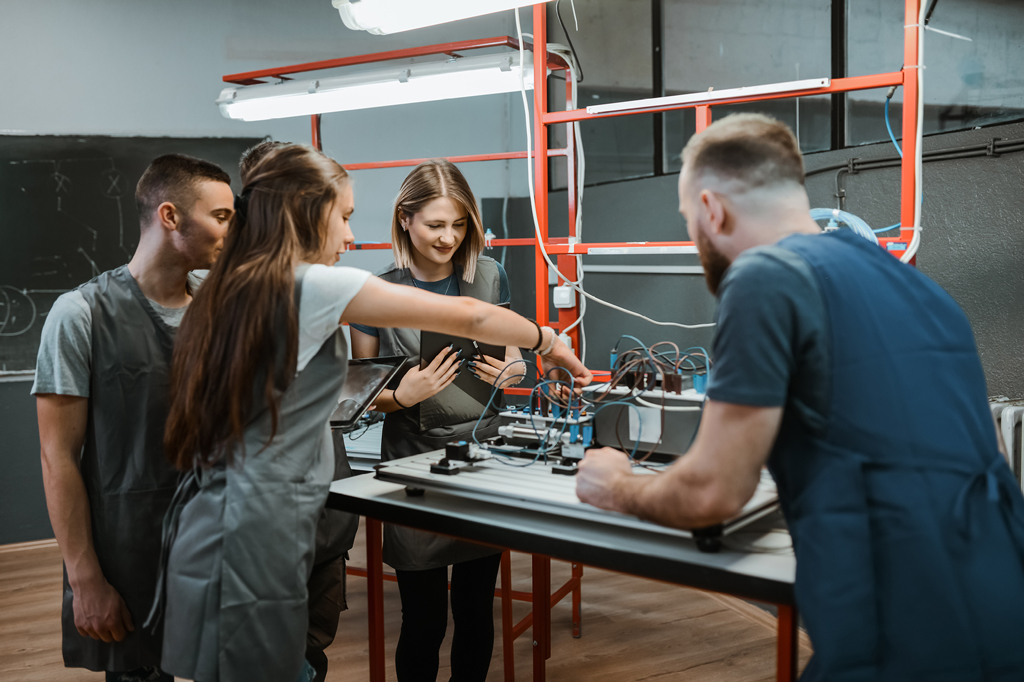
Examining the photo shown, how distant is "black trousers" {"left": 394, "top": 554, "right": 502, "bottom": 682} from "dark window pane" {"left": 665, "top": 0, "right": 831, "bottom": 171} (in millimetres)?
2154

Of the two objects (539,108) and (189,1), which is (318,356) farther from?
(189,1)

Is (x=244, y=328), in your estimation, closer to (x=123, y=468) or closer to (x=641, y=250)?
(x=123, y=468)

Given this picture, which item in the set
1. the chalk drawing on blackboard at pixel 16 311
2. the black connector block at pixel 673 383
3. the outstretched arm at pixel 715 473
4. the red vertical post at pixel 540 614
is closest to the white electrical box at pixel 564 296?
the red vertical post at pixel 540 614

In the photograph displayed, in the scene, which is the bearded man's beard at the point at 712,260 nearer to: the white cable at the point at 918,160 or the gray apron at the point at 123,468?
the white cable at the point at 918,160

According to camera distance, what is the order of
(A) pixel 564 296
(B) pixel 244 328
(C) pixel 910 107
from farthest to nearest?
(A) pixel 564 296 < (C) pixel 910 107 < (B) pixel 244 328

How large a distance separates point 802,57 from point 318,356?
8.41ft

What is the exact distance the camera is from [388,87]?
2.50 metres

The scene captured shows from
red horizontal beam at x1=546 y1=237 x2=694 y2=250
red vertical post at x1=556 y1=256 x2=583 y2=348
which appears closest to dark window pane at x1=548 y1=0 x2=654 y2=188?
red vertical post at x1=556 y1=256 x2=583 y2=348

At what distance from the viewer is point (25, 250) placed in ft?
11.0

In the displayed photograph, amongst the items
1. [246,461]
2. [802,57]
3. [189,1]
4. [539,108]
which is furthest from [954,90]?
[189,1]

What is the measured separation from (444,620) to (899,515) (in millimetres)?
1110

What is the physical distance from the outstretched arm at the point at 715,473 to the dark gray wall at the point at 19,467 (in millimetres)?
3359

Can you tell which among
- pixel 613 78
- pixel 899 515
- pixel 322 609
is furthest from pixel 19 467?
pixel 899 515

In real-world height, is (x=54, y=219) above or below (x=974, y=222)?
above
